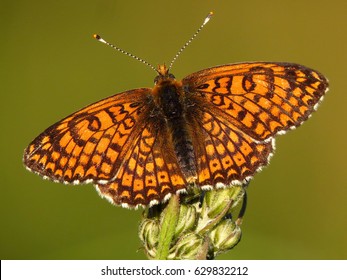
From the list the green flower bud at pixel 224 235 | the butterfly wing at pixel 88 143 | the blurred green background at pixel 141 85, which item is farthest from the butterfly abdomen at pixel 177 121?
the blurred green background at pixel 141 85

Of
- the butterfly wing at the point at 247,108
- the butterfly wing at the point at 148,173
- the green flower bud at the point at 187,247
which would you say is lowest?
the green flower bud at the point at 187,247

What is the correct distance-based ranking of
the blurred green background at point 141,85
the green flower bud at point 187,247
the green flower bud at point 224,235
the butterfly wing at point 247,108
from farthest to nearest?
the blurred green background at point 141,85 → the butterfly wing at point 247,108 → the green flower bud at point 224,235 → the green flower bud at point 187,247

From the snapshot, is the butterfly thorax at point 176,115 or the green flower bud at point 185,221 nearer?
the green flower bud at point 185,221

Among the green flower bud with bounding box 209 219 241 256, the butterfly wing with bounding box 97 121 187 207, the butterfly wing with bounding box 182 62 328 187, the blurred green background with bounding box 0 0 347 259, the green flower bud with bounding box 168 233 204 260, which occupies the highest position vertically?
the blurred green background with bounding box 0 0 347 259

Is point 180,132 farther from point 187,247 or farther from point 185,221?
point 187,247

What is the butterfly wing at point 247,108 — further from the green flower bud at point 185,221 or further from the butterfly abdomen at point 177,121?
the green flower bud at point 185,221

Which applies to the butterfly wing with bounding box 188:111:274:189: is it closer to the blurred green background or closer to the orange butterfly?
the orange butterfly

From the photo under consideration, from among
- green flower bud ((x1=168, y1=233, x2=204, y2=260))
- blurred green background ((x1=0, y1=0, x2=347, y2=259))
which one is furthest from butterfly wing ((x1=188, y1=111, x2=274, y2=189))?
blurred green background ((x1=0, y1=0, x2=347, y2=259))

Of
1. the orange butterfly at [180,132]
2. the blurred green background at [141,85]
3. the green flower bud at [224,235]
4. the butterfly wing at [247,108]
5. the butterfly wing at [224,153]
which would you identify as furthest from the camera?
the blurred green background at [141,85]
